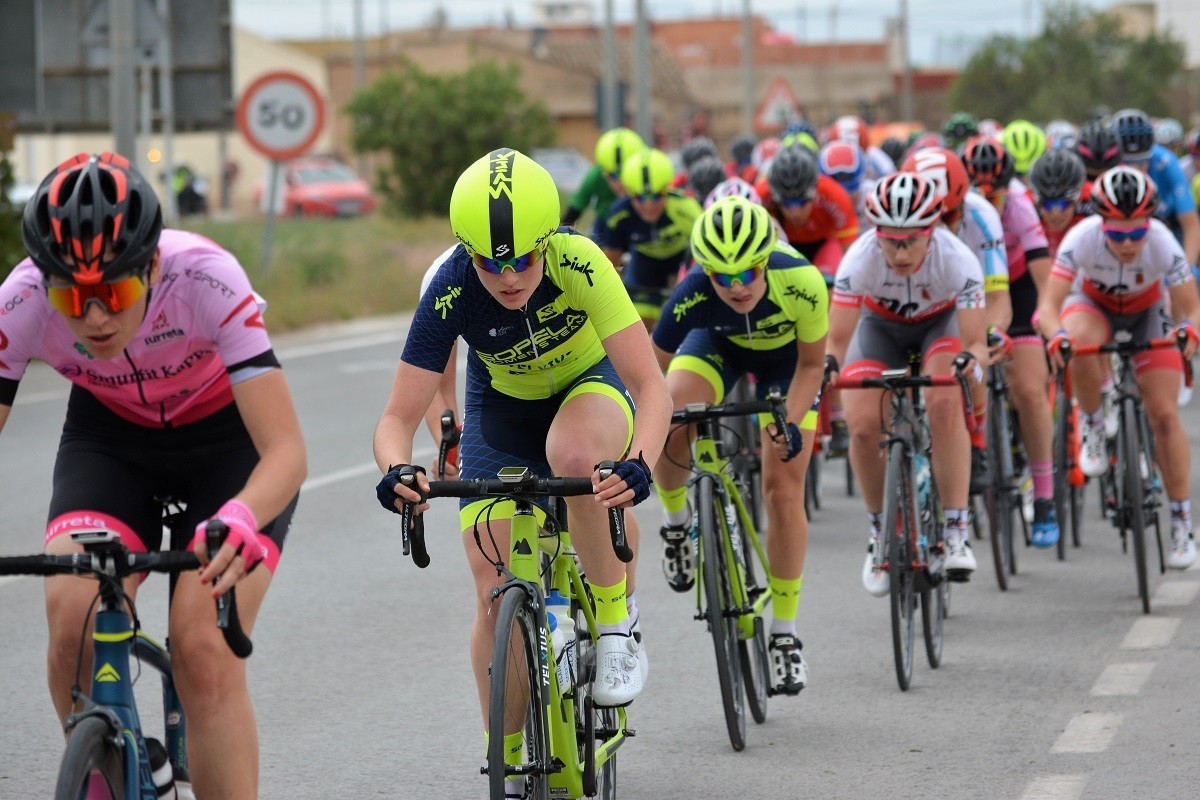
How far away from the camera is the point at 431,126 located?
36.2 meters

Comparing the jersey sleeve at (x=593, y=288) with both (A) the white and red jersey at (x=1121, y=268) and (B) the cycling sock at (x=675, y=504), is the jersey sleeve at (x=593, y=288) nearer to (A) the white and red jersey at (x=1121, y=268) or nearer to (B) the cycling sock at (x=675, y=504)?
(B) the cycling sock at (x=675, y=504)

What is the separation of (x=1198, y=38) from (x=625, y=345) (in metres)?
62.1

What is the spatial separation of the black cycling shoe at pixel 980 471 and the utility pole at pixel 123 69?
32.4ft

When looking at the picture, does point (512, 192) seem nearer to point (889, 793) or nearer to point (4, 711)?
point (889, 793)

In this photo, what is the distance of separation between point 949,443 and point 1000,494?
4.35 feet

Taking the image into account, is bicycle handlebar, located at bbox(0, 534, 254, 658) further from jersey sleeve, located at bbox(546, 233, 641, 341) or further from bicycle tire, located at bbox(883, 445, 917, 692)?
bicycle tire, located at bbox(883, 445, 917, 692)

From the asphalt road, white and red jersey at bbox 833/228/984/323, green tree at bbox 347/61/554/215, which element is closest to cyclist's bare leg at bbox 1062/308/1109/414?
the asphalt road

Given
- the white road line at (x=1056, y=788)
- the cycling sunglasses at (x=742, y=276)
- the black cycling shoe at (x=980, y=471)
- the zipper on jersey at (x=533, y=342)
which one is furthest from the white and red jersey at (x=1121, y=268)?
the zipper on jersey at (x=533, y=342)

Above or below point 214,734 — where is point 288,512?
above

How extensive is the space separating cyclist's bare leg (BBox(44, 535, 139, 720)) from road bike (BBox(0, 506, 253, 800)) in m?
0.17

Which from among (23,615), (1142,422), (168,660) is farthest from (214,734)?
Answer: (1142,422)

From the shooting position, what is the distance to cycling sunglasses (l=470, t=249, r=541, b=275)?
4.68 metres

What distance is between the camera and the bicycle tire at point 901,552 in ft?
22.9

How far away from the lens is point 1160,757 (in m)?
6.00
